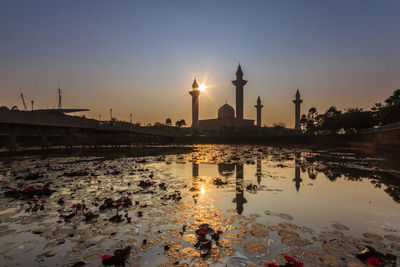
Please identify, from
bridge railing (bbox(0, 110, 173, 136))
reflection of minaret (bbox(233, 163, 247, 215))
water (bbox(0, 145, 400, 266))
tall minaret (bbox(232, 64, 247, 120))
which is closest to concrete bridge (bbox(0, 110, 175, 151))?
bridge railing (bbox(0, 110, 173, 136))

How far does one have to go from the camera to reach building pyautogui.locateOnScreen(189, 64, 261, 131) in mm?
108238

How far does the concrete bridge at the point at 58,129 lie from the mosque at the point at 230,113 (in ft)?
144

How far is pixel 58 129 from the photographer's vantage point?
4491 centimetres

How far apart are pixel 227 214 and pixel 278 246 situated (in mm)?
2025

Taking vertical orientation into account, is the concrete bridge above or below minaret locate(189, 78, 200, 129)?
below

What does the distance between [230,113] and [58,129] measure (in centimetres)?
9489

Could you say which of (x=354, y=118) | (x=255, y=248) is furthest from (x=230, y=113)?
(x=255, y=248)

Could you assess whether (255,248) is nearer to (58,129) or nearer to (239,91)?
(58,129)

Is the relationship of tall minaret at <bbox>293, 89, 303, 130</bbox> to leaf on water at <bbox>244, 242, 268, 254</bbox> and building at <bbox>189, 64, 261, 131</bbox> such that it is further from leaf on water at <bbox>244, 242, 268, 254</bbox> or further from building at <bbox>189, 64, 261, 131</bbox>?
leaf on water at <bbox>244, 242, 268, 254</bbox>

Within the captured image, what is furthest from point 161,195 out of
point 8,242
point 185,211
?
point 8,242

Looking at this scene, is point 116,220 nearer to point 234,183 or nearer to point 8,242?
point 8,242

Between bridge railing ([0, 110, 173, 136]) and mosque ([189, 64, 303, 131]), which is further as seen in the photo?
mosque ([189, 64, 303, 131])

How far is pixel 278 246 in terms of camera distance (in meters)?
4.53

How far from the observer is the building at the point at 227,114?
10824 cm
